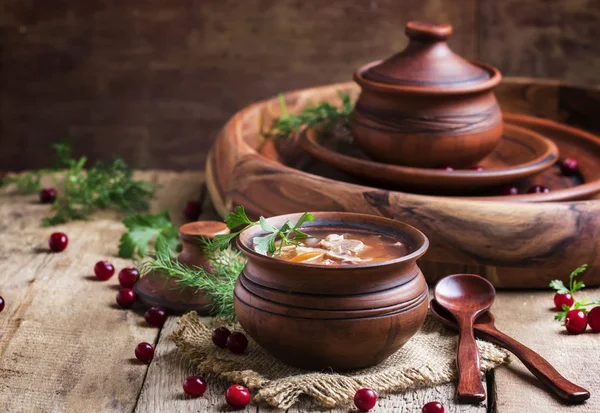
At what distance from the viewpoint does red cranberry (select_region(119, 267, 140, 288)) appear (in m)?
1.55

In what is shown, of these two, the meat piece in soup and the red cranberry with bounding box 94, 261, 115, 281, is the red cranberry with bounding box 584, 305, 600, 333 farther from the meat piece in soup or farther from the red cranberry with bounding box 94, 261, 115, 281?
the red cranberry with bounding box 94, 261, 115, 281

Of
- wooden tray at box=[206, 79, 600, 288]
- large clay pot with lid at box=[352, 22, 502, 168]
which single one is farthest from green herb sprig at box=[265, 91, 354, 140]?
wooden tray at box=[206, 79, 600, 288]

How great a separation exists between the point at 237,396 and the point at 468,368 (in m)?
0.34

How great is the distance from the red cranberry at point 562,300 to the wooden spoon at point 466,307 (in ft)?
0.45

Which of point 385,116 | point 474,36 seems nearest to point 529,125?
point 385,116

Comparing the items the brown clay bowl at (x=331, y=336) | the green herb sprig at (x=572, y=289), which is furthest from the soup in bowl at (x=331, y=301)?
the green herb sprig at (x=572, y=289)

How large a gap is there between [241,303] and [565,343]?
54cm

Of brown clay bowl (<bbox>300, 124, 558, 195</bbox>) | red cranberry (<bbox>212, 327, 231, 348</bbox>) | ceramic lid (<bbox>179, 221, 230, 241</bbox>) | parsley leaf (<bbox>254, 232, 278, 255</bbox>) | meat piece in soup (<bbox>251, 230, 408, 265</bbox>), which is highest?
parsley leaf (<bbox>254, 232, 278, 255</bbox>)

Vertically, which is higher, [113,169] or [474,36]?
[474,36]

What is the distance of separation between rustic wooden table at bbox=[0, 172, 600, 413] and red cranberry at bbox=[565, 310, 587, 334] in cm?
1

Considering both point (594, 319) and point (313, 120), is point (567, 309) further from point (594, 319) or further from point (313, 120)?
point (313, 120)

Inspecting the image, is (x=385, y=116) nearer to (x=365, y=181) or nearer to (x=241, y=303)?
(x=365, y=181)

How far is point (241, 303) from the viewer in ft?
3.90

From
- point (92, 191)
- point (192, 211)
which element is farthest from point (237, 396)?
point (92, 191)
